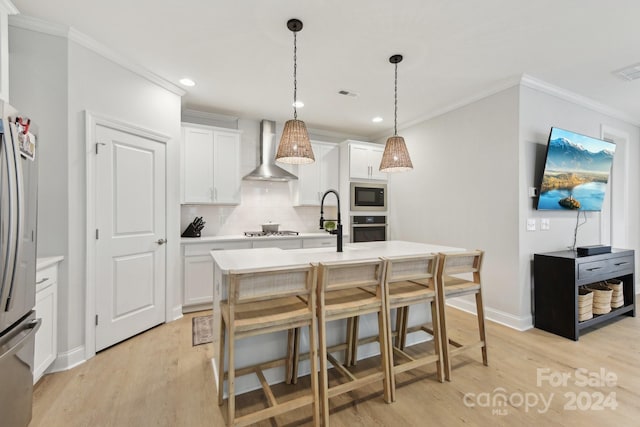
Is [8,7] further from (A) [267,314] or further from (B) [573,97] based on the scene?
(B) [573,97]

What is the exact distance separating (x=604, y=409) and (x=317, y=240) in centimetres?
317

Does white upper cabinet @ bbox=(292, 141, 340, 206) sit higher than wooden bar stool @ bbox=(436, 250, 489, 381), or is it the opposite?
white upper cabinet @ bbox=(292, 141, 340, 206)

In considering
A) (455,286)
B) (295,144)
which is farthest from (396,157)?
(455,286)

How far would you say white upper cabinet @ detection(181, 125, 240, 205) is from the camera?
3736 millimetres

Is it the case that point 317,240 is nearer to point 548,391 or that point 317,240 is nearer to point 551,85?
point 548,391

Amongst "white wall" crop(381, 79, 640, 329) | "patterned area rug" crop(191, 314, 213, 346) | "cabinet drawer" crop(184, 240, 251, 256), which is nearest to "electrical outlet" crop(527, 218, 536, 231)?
"white wall" crop(381, 79, 640, 329)

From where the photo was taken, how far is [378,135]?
207 inches

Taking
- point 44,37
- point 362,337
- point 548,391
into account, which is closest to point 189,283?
point 362,337

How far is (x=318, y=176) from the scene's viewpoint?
15.3 feet

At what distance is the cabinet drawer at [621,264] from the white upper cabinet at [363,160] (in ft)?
9.61

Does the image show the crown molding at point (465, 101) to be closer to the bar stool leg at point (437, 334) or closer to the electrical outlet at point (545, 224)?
the electrical outlet at point (545, 224)

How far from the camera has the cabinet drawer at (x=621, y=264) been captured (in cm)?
321

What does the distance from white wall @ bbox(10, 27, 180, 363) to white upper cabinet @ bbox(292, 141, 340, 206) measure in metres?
2.59

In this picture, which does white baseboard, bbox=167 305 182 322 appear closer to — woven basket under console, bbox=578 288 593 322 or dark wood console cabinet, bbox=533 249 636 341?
dark wood console cabinet, bbox=533 249 636 341
